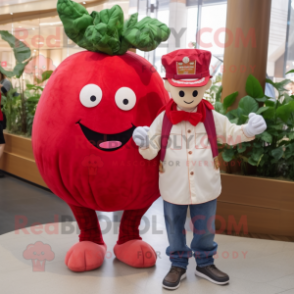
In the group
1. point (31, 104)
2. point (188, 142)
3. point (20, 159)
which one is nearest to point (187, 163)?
point (188, 142)

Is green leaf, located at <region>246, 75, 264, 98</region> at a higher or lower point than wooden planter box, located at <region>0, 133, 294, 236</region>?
higher

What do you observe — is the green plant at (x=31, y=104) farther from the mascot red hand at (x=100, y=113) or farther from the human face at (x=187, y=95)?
the human face at (x=187, y=95)

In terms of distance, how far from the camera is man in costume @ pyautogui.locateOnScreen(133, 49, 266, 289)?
211 centimetres

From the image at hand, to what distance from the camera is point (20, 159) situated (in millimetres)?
5109

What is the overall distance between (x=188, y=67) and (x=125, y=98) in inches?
14.6

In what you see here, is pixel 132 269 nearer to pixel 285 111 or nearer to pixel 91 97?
pixel 91 97

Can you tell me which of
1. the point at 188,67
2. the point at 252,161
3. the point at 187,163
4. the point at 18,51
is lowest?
the point at 252,161

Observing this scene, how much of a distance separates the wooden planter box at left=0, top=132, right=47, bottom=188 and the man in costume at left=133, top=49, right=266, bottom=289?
2.85 meters

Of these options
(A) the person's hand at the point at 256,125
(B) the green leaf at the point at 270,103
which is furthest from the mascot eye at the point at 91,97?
(B) the green leaf at the point at 270,103

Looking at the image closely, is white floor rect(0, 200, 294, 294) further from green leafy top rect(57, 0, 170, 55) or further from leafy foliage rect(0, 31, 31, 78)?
leafy foliage rect(0, 31, 31, 78)

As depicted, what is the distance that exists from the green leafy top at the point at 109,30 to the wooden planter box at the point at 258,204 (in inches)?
63.0

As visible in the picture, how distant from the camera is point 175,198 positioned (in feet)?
7.19

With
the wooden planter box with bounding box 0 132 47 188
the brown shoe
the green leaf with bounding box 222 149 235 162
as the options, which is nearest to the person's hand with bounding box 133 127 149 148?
the brown shoe

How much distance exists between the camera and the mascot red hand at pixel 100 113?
6.95 feet
